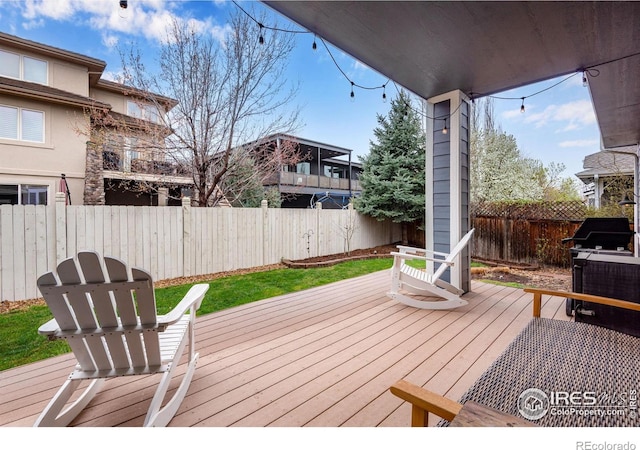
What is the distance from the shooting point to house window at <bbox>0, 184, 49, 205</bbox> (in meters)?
6.17

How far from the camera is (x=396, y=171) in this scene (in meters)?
7.65

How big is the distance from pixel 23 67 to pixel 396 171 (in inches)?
350

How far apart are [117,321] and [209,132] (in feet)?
14.7

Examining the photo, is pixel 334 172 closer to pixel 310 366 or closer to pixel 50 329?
pixel 310 366

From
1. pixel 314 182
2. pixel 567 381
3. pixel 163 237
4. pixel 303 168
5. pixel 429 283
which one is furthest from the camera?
pixel 303 168

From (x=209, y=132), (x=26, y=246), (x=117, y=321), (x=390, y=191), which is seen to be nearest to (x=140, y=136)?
(x=209, y=132)

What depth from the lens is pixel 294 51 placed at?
552 centimetres

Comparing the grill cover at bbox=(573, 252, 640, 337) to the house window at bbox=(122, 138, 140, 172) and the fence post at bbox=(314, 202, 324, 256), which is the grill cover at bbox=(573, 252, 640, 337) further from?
the house window at bbox=(122, 138, 140, 172)

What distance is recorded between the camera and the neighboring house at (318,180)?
1249 cm

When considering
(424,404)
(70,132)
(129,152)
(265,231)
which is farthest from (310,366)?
(70,132)

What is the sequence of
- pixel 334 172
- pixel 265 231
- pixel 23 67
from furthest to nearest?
pixel 334 172, pixel 23 67, pixel 265 231

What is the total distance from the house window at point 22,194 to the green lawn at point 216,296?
4.53m
